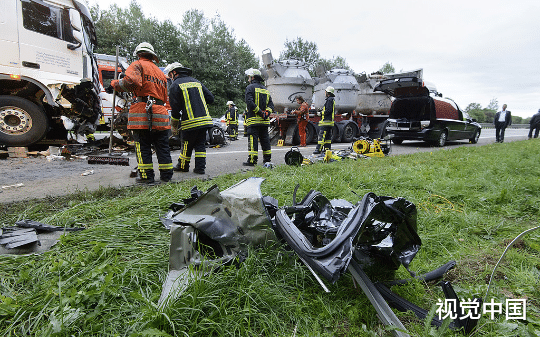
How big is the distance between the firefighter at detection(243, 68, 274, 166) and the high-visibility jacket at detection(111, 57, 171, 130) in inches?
80.0

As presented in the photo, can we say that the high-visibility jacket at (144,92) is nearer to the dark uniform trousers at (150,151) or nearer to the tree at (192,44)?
the dark uniform trousers at (150,151)

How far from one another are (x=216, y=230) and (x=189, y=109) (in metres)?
3.39

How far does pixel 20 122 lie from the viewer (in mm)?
6133

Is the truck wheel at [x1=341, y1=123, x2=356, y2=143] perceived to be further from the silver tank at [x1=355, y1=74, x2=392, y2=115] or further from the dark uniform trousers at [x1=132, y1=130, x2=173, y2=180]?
the dark uniform trousers at [x1=132, y1=130, x2=173, y2=180]

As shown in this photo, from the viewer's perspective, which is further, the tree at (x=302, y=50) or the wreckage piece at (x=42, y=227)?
the tree at (x=302, y=50)

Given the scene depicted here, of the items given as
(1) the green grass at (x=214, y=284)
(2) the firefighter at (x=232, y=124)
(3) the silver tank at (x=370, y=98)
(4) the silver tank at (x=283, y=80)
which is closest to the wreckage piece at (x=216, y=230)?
(1) the green grass at (x=214, y=284)

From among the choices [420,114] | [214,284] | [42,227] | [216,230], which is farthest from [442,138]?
[42,227]

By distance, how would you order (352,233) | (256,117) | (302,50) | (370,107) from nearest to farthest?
(352,233) → (256,117) → (370,107) → (302,50)

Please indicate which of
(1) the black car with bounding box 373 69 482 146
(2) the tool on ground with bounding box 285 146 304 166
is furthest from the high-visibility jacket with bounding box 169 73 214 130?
(1) the black car with bounding box 373 69 482 146

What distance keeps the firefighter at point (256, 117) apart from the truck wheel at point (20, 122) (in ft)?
15.4

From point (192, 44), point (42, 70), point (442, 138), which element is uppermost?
point (192, 44)

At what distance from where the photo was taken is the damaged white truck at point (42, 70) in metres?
5.77

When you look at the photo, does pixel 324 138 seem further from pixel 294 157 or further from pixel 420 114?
pixel 420 114

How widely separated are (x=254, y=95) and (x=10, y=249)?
4.72m
